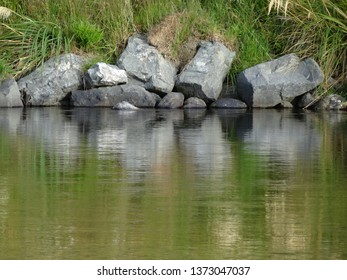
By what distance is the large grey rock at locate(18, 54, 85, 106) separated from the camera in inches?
777

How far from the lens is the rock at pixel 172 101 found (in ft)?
64.2

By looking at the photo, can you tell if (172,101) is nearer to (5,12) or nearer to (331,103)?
(331,103)

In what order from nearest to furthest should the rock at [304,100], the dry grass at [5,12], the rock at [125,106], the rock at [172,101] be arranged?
1. the rock at [125,106]
2. the rock at [172,101]
3. the rock at [304,100]
4. the dry grass at [5,12]

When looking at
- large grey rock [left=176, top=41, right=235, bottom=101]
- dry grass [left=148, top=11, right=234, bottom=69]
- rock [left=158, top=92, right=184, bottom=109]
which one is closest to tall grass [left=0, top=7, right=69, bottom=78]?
dry grass [left=148, top=11, right=234, bottom=69]

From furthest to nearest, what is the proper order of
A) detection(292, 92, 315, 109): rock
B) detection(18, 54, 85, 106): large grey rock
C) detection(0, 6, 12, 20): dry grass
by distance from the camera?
detection(0, 6, 12, 20): dry grass, detection(292, 92, 315, 109): rock, detection(18, 54, 85, 106): large grey rock

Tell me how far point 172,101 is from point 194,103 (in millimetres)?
378

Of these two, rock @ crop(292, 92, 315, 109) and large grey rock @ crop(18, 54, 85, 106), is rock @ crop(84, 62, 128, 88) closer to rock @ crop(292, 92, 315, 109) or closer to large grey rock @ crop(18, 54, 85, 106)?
large grey rock @ crop(18, 54, 85, 106)

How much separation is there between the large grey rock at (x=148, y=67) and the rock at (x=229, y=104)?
818mm

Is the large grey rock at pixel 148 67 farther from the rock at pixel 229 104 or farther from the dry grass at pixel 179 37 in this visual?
the rock at pixel 229 104

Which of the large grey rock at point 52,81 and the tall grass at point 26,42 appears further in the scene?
the tall grass at point 26,42

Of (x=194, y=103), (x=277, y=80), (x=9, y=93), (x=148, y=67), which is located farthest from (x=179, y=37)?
(x=9, y=93)

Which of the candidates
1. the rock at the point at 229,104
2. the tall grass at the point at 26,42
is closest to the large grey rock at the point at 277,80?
the rock at the point at 229,104

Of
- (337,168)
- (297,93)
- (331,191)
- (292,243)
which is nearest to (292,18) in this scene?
(297,93)

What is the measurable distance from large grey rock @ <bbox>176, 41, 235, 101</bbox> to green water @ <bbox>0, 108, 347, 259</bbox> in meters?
3.20
